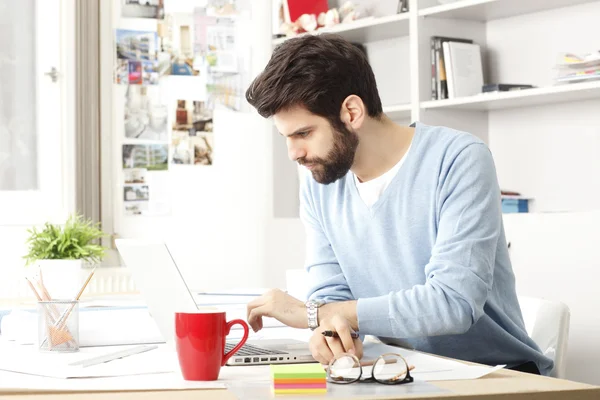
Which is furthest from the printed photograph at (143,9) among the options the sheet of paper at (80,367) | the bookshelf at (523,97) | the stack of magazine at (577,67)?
the sheet of paper at (80,367)

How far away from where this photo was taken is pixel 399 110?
3.62 m

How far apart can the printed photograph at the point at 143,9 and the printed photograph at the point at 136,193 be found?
31.4 inches

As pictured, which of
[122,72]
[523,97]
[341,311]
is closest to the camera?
[341,311]

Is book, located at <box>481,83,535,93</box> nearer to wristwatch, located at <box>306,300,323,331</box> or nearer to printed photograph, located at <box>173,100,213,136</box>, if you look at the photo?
printed photograph, located at <box>173,100,213,136</box>

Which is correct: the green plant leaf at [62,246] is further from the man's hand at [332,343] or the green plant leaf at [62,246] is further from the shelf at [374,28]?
the man's hand at [332,343]

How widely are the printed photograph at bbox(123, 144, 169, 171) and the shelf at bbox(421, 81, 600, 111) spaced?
4.22 feet

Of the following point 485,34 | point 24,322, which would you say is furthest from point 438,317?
point 485,34

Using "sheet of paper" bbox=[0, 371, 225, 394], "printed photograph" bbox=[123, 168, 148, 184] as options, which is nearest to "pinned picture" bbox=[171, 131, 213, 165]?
"printed photograph" bbox=[123, 168, 148, 184]

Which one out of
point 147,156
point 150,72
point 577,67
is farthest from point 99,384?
point 150,72

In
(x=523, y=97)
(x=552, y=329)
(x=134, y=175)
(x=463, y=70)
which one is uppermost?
(x=463, y=70)

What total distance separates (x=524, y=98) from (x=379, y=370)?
7.71 feet

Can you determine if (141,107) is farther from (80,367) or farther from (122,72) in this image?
(80,367)

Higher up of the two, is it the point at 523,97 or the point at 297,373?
the point at 523,97

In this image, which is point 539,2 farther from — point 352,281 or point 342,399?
point 342,399
